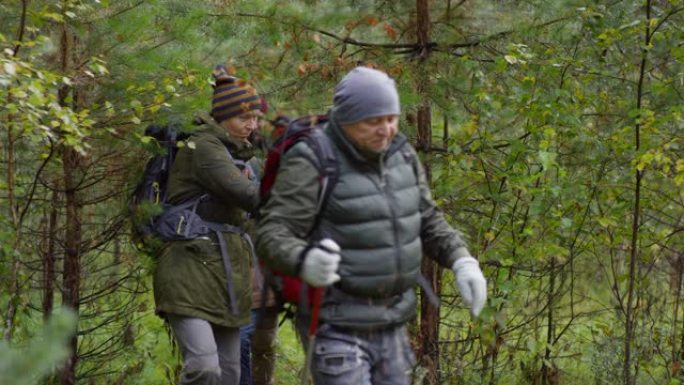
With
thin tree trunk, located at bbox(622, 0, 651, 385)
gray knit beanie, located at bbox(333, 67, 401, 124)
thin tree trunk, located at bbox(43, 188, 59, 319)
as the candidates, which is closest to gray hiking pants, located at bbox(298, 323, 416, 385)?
gray knit beanie, located at bbox(333, 67, 401, 124)

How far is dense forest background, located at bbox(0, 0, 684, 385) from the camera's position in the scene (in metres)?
6.03

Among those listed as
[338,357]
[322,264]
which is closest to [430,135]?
[338,357]

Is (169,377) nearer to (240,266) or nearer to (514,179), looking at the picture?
(240,266)

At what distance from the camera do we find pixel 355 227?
3.88 meters

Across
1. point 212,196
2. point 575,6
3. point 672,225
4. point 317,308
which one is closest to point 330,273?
point 317,308

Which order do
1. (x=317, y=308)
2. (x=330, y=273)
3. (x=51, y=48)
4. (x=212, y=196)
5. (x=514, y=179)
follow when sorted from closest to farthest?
(x=330, y=273)
(x=317, y=308)
(x=212, y=196)
(x=51, y=48)
(x=514, y=179)

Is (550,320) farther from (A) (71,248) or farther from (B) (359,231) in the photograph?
(B) (359,231)

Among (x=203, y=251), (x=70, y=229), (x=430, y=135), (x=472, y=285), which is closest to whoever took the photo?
(x=472, y=285)

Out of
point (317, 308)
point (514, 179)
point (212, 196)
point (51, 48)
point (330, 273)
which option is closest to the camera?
point (330, 273)

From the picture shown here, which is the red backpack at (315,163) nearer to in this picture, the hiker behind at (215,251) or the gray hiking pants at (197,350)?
the hiker behind at (215,251)

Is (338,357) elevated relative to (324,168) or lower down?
lower down

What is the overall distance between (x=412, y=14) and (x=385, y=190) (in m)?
3.47

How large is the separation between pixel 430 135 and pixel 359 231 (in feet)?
10.6

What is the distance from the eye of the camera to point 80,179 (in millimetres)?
6215
